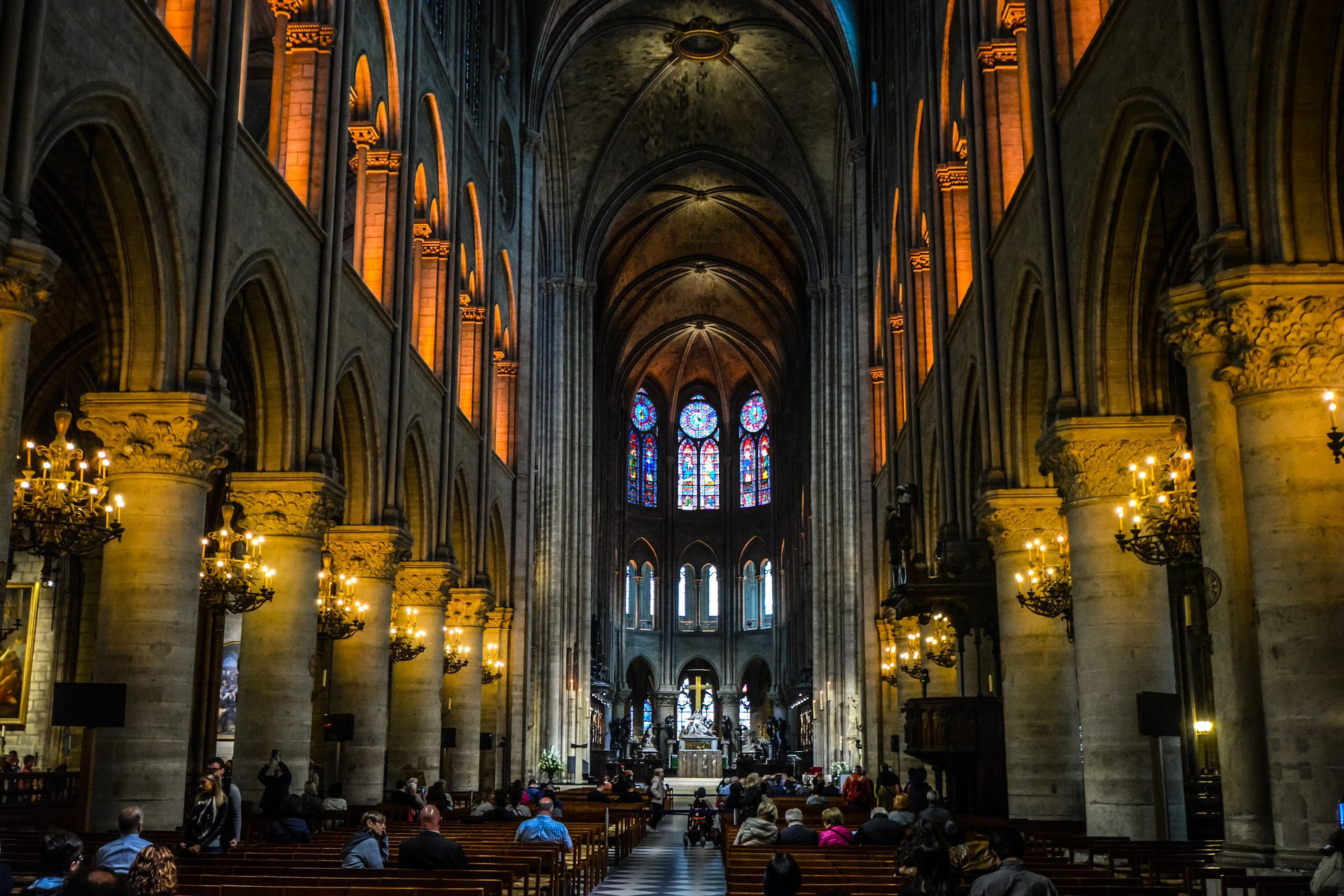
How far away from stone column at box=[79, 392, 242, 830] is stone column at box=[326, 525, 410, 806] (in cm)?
702

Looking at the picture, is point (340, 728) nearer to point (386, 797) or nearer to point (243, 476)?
point (243, 476)

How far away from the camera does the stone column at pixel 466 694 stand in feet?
90.7

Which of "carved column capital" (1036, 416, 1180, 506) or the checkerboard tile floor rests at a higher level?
"carved column capital" (1036, 416, 1180, 506)

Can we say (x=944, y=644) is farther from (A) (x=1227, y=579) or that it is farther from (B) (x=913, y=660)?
(A) (x=1227, y=579)

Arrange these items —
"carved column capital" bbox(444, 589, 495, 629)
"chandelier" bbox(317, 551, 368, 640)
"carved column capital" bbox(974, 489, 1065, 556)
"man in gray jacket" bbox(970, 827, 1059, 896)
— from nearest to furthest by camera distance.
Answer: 1. "man in gray jacket" bbox(970, 827, 1059, 896)
2. "carved column capital" bbox(974, 489, 1065, 556)
3. "chandelier" bbox(317, 551, 368, 640)
4. "carved column capital" bbox(444, 589, 495, 629)

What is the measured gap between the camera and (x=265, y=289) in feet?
54.4

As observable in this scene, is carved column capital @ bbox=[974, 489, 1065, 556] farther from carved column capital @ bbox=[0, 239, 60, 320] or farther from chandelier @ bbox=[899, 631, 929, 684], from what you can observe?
carved column capital @ bbox=[0, 239, 60, 320]

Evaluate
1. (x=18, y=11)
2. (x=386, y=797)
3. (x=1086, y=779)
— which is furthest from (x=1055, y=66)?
(x=386, y=797)

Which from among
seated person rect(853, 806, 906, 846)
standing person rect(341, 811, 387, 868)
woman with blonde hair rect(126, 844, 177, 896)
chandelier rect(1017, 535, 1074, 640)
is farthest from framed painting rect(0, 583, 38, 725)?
woman with blonde hair rect(126, 844, 177, 896)

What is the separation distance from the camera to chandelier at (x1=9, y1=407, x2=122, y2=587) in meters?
12.4

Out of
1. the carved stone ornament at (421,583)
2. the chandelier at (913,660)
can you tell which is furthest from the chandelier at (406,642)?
the chandelier at (913,660)

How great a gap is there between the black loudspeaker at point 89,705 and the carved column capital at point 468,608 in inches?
655

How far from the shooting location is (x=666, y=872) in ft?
57.3

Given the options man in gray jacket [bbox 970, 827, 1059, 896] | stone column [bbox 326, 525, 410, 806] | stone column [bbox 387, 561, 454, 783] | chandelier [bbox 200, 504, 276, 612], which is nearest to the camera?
man in gray jacket [bbox 970, 827, 1059, 896]
